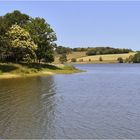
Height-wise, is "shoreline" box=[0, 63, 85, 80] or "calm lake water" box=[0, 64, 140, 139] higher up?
"calm lake water" box=[0, 64, 140, 139]

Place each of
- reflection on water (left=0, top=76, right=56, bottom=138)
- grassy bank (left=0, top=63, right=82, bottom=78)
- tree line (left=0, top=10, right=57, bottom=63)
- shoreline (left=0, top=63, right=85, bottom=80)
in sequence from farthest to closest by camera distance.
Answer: tree line (left=0, top=10, right=57, bottom=63) < grassy bank (left=0, top=63, right=82, bottom=78) < shoreline (left=0, top=63, right=85, bottom=80) < reflection on water (left=0, top=76, right=56, bottom=138)

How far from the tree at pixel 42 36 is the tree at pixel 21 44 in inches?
256

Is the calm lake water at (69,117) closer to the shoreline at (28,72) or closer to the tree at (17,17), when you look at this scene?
the shoreline at (28,72)

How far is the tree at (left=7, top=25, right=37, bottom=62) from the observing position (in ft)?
286

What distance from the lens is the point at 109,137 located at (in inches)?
826

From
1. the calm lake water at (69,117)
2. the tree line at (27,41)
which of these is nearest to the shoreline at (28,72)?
the tree line at (27,41)

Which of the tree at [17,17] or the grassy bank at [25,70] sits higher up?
the tree at [17,17]

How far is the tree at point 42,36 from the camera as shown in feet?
321

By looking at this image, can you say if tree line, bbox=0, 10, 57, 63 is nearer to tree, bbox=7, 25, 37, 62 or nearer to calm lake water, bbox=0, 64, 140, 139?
tree, bbox=7, 25, 37, 62

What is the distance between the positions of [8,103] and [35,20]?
67.7m

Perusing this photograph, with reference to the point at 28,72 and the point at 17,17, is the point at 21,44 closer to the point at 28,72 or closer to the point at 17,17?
the point at 28,72

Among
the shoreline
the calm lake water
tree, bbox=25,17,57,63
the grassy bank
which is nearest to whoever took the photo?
the calm lake water

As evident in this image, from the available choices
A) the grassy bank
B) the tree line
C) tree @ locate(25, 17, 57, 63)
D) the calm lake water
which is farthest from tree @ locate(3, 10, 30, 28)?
the calm lake water

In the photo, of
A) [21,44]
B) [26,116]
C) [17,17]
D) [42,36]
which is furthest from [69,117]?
[17,17]
